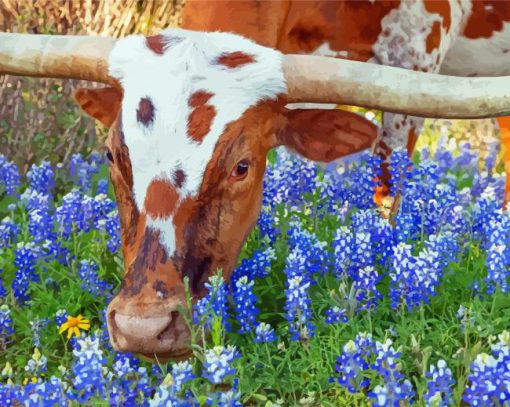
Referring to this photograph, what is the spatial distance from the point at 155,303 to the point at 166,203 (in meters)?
0.33

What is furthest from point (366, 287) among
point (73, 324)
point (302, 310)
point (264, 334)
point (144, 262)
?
point (73, 324)

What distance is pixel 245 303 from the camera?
3.06 meters

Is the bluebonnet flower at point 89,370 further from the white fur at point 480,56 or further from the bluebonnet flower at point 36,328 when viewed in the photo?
the white fur at point 480,56

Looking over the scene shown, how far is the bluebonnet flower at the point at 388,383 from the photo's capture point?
2.37 m

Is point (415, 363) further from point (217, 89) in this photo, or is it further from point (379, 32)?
point (379, 32)

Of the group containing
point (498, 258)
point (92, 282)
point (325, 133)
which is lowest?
point (92, 282)

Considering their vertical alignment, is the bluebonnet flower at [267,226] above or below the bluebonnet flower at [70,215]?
above

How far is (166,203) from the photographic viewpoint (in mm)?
2904

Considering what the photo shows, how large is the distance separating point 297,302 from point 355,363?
0.42 metres

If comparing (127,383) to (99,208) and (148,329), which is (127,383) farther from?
(99,208)

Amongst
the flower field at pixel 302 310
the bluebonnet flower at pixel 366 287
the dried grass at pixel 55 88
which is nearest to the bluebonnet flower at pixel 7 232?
the flower field at pixel 302 310

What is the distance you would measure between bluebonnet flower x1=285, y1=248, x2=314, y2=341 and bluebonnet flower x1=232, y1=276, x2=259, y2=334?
12cm

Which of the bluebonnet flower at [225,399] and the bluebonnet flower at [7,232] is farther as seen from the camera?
the bluebonnet flower at [7,232]

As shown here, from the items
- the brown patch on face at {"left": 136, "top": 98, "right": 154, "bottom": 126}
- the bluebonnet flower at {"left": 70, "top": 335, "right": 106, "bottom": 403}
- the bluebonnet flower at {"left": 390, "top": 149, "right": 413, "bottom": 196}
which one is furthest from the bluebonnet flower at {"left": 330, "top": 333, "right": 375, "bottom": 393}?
the bluebonnet flower at {"left": 390, "top": 149, "right": 413, "bottom": 196}
